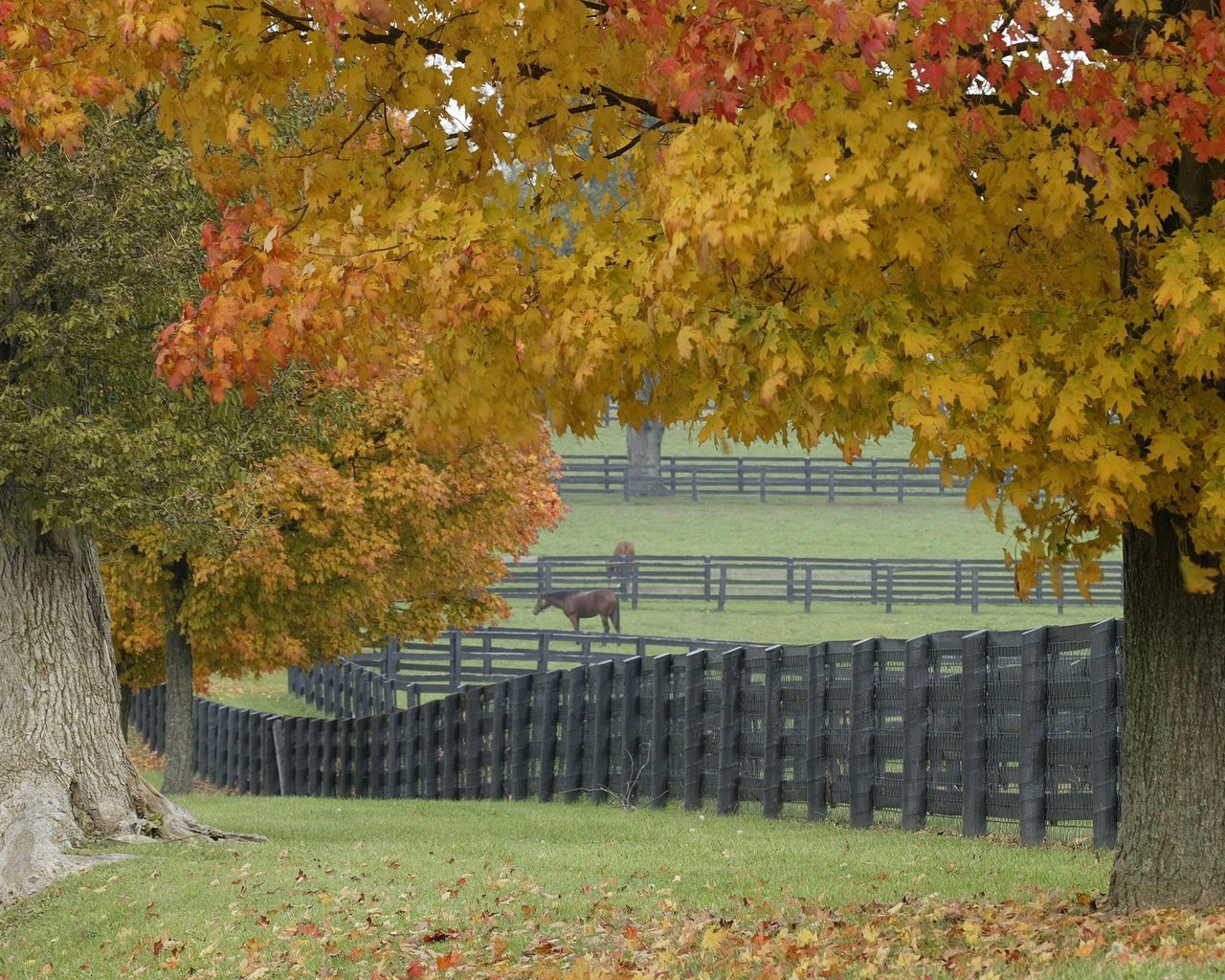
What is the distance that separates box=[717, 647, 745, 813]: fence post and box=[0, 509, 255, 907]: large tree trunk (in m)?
5.35

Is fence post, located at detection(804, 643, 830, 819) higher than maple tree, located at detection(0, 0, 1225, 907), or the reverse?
maple tree, located at detection(0, 0, 1225, 907)

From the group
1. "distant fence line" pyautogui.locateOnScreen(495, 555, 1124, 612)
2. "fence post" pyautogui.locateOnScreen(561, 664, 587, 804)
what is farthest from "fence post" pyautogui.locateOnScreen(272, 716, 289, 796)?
"distant fence line" pyautogui.locateOnScreen(495, 555, 1124, 612)

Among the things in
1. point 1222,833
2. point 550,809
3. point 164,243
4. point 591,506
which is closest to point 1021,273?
point 1222,833

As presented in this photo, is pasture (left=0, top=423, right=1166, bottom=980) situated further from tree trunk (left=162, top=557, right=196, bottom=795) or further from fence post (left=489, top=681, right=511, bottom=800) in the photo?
tree trunk (left=162, top=557, right=196, bottom=795)

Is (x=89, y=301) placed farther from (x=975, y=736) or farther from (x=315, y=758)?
(x=315, y=758)

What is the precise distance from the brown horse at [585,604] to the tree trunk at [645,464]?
20.9 meters

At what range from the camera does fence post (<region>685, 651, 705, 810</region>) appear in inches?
677

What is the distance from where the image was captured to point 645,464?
204 feet

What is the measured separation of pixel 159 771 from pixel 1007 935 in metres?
24.1

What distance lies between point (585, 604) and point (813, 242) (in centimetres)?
3240

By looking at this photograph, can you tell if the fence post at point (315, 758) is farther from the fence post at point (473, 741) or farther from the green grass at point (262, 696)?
the green grass at point (262, 696)

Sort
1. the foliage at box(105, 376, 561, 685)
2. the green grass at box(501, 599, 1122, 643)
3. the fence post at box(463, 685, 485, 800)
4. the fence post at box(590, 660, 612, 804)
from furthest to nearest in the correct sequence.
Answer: the green grass at box(501, 599, 1122, 643) < the fence post at box(463, 685, 485, 800) < the foliage at box(105, 376, 561, 685) < the fence post at box(590, 660, 612, 804)

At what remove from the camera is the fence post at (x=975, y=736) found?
43.2 feet

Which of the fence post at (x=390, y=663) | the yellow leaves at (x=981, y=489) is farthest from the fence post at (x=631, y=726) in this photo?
the fence post at (x=390, y=663)
